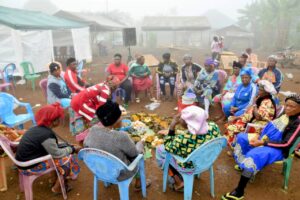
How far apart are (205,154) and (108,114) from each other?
3.80 feet

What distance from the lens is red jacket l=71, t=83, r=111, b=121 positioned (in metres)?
3.78

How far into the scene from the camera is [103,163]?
2377 mm

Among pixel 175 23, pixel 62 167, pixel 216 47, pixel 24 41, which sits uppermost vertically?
pixel 175 23

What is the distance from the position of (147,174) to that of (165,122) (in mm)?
1645

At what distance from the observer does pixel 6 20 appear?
28.3 feet

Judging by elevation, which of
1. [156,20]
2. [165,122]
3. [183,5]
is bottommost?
[165,122]

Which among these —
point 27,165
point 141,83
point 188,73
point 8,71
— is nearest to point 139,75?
point 141,83

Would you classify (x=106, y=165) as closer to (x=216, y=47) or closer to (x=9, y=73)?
(x=9, y=73)

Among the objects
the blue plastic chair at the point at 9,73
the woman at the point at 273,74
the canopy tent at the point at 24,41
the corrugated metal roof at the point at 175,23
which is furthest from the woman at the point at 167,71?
the corrugated metal roof at the point at 175,23

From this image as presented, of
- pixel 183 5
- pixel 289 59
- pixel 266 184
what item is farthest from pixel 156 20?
pixel 183 5

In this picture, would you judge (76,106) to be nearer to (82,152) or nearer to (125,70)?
(82,152)

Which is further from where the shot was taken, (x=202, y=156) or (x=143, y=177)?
(x=143, y=177)

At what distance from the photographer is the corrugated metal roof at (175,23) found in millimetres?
26000

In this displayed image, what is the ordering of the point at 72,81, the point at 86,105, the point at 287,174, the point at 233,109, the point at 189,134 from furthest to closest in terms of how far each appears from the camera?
the point at 72,81 < the point at 233,109 < the point at 86,105 < the point at 287,174 < the point at 189,134
